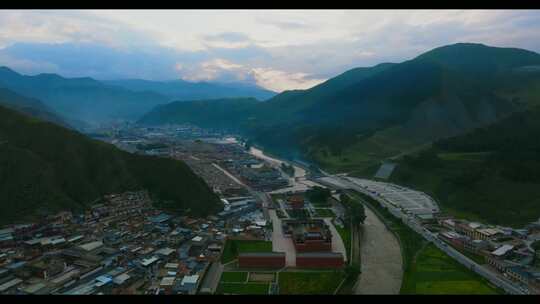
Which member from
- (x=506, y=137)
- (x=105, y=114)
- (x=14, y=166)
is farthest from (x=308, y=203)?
(x=105, y=114)

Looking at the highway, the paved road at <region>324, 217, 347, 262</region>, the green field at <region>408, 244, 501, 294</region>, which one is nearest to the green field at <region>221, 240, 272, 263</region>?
the paved road at <region>324, 217, 347, 262</region>

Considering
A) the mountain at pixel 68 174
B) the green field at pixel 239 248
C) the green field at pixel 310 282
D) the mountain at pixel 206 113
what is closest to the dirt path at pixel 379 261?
the green field at pixel 310 282

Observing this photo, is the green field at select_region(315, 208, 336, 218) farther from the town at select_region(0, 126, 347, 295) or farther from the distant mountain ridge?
the distant mountain ridge

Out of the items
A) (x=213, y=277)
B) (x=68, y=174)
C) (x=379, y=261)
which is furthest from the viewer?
(x=68, y=174)

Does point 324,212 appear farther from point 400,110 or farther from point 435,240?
point 400,110

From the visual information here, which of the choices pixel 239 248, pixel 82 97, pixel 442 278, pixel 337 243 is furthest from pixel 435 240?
pixel 82 97

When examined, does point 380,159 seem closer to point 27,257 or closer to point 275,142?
point 275,142
